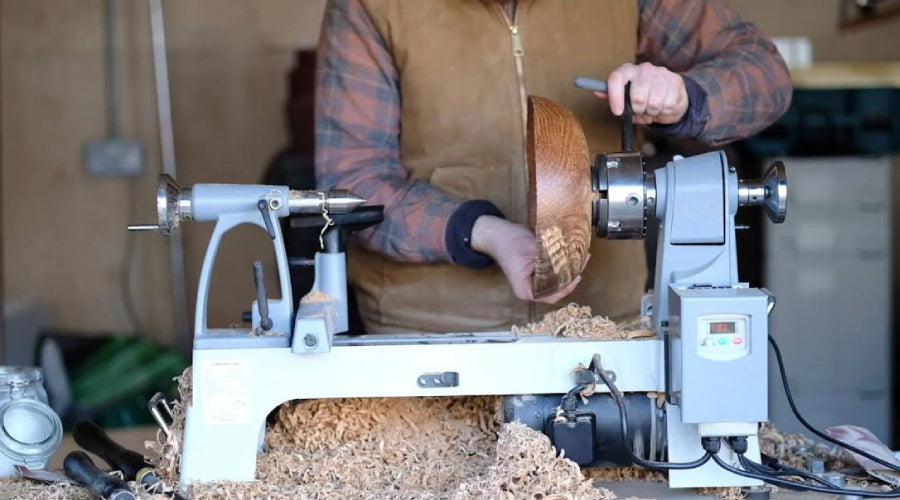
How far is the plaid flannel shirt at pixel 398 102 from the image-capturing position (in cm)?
176

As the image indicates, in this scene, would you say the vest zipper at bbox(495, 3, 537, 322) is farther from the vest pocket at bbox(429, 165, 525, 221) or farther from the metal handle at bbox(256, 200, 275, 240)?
the metal handle at bbox(256, 200, 275, 240)

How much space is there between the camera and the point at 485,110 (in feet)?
6.24

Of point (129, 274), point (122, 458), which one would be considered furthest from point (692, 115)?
point (129, 274)

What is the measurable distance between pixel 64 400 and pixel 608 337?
3.07 meters

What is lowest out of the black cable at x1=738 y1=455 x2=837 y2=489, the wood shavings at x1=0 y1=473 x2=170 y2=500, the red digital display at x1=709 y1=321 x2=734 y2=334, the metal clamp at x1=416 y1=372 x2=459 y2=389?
the wood shavings at x1=0 y1=473 x2=170 y2=500

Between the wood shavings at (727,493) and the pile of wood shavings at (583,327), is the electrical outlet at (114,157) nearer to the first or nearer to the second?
the pile of wood shavings at (583,327)

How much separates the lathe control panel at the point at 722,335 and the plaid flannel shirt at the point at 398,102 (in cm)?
50

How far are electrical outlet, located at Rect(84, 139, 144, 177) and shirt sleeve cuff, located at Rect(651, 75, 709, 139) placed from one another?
337 centimetres

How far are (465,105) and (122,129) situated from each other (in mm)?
3102

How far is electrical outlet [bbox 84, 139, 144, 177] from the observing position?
183 inches

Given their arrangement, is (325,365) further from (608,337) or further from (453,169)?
(453,169)

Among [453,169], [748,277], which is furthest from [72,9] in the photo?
[453,169]

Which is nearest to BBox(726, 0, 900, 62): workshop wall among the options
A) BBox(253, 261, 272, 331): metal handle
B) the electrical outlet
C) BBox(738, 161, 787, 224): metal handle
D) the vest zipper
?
the electrical outlet

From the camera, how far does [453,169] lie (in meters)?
1.93
